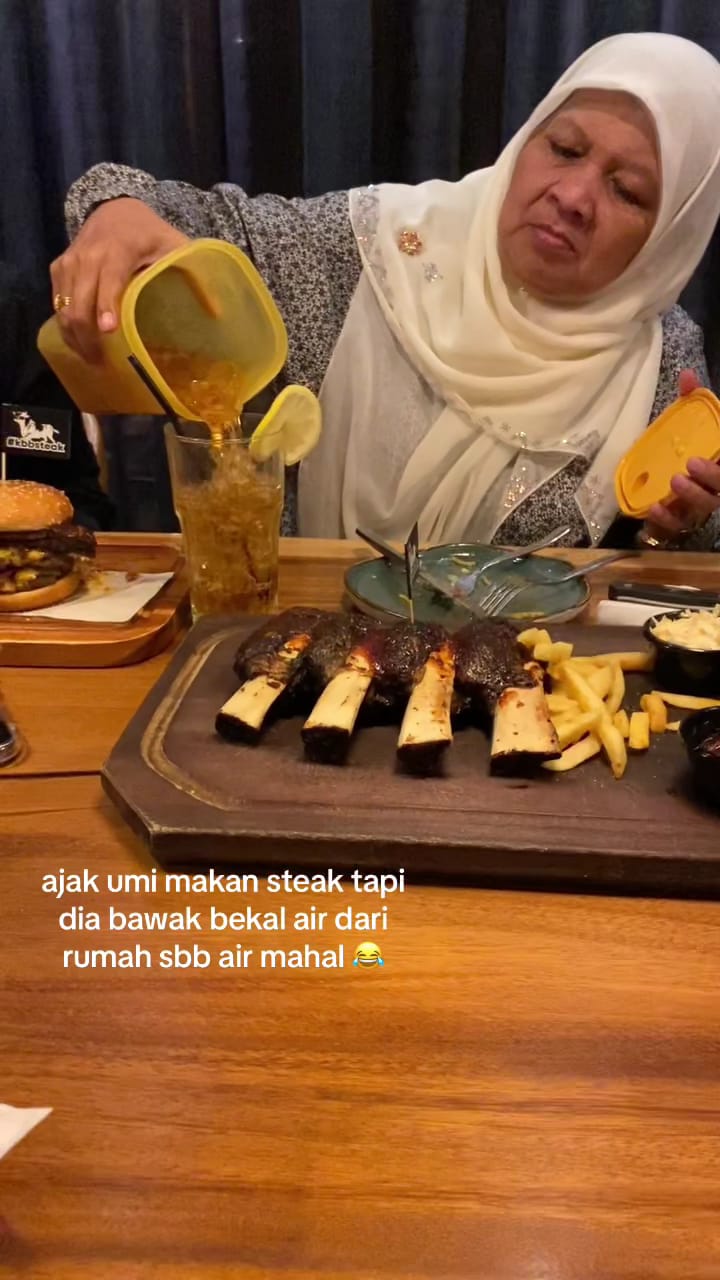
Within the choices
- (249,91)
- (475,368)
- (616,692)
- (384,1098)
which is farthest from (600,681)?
(249,91)

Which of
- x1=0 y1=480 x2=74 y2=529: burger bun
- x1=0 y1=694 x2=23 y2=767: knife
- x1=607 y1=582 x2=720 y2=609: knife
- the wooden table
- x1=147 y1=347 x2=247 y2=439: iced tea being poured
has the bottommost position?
the wooden table

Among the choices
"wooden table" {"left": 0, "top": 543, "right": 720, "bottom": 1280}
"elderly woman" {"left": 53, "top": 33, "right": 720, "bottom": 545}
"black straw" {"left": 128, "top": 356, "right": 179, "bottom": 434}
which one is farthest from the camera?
"elderly woman" {"left": 53, "top": 33, "right": 720, "bottom": 545}

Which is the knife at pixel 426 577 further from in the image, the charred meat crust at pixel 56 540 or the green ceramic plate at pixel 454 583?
the charred meat crust at pixel 56 540

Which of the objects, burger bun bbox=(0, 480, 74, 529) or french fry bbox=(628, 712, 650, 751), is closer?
french fry bbox=(628, 712, 650, 751)

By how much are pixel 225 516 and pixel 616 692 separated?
0.64 m

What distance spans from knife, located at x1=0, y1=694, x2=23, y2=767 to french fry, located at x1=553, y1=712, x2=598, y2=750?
0.62 metres

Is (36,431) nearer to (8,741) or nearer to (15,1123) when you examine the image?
(8,741)

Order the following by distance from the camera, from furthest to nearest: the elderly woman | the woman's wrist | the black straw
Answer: the elderly woman, the woman's wrist, the black straw

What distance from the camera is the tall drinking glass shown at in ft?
4.46

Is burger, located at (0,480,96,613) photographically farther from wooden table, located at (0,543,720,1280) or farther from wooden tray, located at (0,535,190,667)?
wooden table, located at (0,543,720,1280)

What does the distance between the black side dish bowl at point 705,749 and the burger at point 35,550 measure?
944 mm

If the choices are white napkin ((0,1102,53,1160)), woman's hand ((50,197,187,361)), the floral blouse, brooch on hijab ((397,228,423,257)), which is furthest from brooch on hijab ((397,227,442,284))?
white napkin ((0,1102,53,1160))

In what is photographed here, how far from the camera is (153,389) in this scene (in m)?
1.30

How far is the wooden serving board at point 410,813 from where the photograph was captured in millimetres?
858
